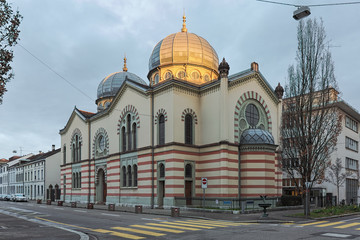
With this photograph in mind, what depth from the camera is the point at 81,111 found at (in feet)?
152

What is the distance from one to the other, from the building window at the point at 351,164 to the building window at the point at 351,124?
15.4ft

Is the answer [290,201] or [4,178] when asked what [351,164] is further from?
[4,178]

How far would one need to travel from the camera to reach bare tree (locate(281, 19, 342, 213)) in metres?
23.9

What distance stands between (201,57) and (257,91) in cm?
787

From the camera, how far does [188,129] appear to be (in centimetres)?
3198

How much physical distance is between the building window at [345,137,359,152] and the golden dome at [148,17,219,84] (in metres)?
23.8

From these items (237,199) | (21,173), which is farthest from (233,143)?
(21,173)

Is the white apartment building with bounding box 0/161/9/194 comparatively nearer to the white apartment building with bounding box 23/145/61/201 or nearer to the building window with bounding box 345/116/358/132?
the white apartment building with bounding box 23/145/61/201

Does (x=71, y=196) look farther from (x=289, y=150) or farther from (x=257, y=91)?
(x=289, y=150)

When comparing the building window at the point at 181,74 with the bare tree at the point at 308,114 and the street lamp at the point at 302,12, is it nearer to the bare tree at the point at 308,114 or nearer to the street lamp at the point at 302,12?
the bare tree at the point at 308,114

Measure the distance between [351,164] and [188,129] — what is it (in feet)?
104

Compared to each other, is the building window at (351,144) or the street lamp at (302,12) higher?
the street lamp at (302,12)

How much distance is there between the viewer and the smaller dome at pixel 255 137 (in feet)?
101

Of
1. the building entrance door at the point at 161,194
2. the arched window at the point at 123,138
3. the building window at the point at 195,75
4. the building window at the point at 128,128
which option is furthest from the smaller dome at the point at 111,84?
the building entrance door at the point at 161,194
